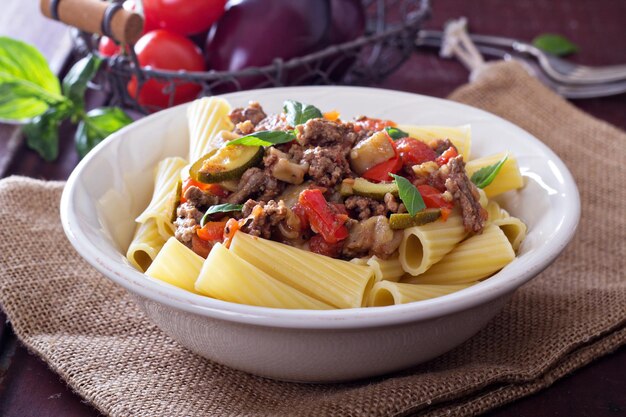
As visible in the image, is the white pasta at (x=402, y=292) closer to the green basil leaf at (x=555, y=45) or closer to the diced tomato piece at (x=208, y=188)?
the diced tomato piece at (x=208, y=188)

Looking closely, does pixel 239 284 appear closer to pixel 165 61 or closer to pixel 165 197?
pixel 165 197

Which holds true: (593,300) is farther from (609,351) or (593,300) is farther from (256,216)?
(256,216)

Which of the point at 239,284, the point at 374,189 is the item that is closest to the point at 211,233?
the point at 239,284

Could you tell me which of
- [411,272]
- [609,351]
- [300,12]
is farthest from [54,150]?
[609,351]

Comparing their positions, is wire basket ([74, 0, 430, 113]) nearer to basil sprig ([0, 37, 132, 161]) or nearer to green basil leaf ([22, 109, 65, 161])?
basil sprig ([0, 37, 132, 161])

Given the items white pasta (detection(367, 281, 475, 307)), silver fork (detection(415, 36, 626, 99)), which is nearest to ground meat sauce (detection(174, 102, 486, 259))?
white pasta (detection(367, 281, 475, 307))
